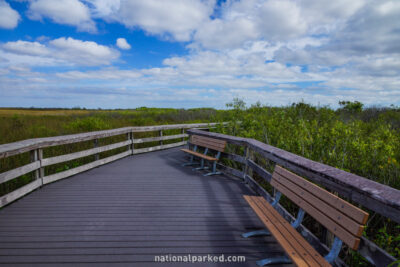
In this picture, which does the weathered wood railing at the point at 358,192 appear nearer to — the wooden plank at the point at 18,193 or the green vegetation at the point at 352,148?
the green vegetation at the point at 352,148

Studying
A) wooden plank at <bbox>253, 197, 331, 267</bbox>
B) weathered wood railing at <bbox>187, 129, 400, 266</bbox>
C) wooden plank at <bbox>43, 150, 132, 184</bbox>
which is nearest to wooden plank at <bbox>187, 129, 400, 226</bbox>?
weathered wood railing at <bbox>187, 129, 400, 266</bbox>

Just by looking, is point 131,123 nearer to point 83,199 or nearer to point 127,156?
point 127,156

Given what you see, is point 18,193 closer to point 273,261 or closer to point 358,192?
point 273,261

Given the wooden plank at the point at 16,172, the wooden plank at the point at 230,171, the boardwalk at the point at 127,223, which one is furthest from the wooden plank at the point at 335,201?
the wooden plank at the point at 16,172

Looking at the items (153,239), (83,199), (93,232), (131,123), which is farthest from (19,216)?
(131,123)

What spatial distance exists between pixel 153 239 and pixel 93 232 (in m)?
0.82

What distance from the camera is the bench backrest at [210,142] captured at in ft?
19.5

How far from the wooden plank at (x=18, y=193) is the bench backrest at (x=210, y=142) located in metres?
3.84

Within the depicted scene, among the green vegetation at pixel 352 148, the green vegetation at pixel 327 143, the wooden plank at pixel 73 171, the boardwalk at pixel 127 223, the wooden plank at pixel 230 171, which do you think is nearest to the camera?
the boardwalk at pixel 127 223

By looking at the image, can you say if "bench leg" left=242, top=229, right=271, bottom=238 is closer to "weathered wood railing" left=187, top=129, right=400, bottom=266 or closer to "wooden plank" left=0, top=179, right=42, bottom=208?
"weathered wood railing" left=187, top=129, right=400, bottom=266

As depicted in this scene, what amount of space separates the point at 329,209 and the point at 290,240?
18.5 inches

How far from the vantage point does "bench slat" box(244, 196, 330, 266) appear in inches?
79.0

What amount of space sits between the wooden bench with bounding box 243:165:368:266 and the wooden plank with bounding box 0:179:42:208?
3735 mm

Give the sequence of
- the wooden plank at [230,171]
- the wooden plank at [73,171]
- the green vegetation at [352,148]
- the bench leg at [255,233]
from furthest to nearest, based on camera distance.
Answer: the wooden plank at [230,171], the wooden plank at [73,171], the green vegetation at [352,148], the bench leg at [255,233]
